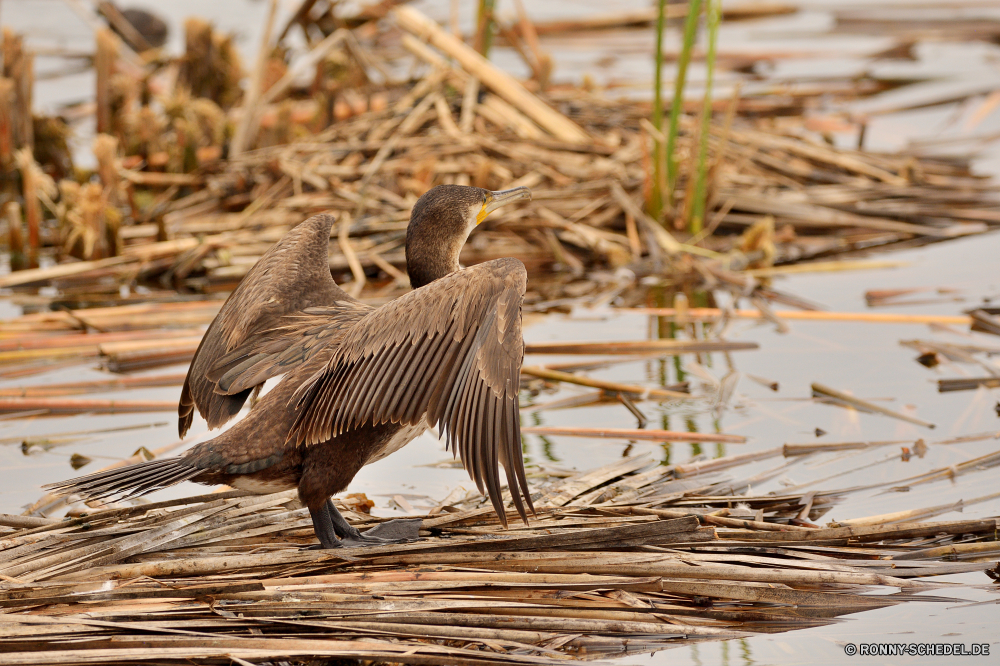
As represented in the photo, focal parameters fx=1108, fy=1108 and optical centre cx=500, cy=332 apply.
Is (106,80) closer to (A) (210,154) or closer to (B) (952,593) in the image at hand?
(A) (210,154)

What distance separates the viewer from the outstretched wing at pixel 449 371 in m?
2.83

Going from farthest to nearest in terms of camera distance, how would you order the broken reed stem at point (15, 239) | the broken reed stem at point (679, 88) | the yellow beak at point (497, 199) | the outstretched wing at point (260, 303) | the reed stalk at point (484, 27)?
the reed stalk at point (484, 27) → the broken reed stem at point (15, 239) → the broken reed stem at point (679, 88) → the yellow beak at point (497, 199) → the outstretched wing at point (260, 303)

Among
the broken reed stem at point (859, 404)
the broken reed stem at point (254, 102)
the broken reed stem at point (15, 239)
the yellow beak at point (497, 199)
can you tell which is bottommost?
the broken reed stem at point (859, 404)

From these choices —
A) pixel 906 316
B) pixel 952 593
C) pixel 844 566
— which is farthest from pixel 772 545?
pixel 906 316

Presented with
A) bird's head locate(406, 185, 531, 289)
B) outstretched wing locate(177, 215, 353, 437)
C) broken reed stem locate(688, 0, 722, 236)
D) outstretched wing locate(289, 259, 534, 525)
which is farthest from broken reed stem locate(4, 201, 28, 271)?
outstretched wing locate(289, 259, 534, 525)

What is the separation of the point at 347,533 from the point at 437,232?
108 cm

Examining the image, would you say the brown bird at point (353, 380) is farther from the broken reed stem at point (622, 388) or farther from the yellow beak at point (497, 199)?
the broken reed stem at point (622, 388)

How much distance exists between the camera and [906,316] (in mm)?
5426

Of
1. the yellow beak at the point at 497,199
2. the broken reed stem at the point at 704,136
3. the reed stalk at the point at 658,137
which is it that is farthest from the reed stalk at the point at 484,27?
the yellow beak at the point at 497,199

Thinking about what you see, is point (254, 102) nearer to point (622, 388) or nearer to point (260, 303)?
point (622, 388)

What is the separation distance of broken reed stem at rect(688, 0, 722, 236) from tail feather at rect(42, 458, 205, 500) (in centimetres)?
375

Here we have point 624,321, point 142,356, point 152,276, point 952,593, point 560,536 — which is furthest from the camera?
point 152,276

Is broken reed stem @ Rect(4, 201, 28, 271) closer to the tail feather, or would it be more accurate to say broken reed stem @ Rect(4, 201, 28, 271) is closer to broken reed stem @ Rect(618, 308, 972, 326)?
broken reed stem @ Rect(618, 308, 972, 326)

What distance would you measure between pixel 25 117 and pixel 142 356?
159 inches
